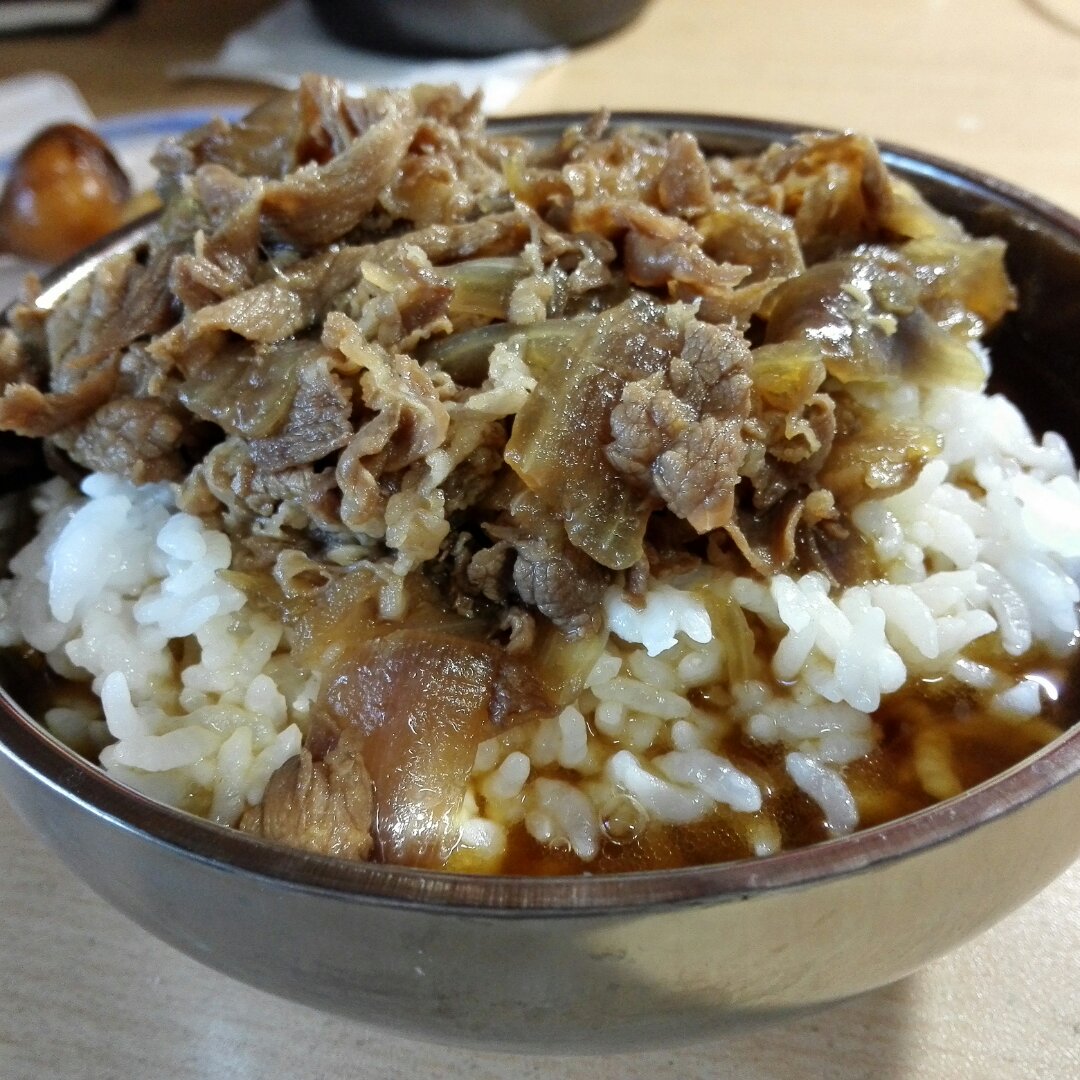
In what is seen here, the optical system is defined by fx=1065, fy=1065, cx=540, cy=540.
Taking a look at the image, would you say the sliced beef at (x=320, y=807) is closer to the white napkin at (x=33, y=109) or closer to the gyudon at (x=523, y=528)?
the gyudon at (x=523, y=528)

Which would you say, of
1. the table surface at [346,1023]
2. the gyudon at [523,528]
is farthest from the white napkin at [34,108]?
the table surface at [346,1023]

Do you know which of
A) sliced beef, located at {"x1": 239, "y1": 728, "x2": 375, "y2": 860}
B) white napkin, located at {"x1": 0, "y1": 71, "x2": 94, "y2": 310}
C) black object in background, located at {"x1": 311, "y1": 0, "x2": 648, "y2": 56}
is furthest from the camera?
black object in background, located at {"x1": 311, "y1": 0, "x2": 648, "y2": 56}

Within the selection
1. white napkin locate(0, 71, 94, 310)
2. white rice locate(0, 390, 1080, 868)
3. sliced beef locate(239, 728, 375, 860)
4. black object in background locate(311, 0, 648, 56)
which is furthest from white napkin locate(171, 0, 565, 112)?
sliced beef locate(239, 728, 375, 860)

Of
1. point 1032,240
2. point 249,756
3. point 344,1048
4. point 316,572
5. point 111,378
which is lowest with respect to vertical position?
point 344,1048

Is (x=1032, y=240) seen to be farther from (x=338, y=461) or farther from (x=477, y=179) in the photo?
(x=338, y=461)

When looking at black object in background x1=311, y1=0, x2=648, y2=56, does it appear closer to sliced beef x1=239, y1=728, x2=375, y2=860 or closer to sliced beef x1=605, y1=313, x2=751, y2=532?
sliced beef x1=605, y1=313, x2=751, y2=532

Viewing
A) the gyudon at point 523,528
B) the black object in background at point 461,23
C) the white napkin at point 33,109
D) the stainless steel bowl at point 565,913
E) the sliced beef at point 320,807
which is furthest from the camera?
the black object in background at point 461,23

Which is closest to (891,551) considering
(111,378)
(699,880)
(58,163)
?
(699,880)
